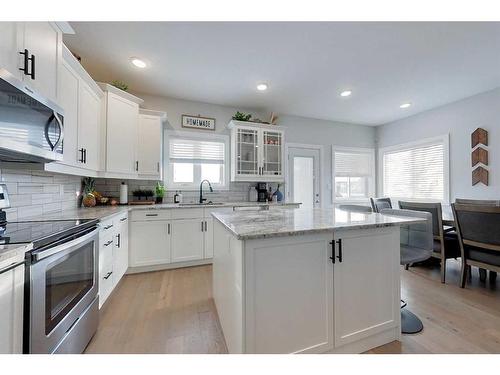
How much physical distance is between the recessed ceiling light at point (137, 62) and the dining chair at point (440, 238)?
3684 millimetres

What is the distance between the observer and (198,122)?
3826 millimetres

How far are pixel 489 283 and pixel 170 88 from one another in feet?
15.8

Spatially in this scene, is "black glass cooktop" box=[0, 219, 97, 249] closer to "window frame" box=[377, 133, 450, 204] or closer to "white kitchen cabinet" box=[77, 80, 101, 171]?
"white kitchen cabinet" box=[77, 80, 101, 171]

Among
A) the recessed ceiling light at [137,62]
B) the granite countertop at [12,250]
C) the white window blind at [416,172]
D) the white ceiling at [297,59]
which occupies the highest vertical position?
the white ceiling at [297,59]

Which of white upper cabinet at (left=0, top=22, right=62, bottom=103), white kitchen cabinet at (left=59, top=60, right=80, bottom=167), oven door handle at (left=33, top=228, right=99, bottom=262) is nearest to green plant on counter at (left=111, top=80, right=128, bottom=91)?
white kitchen cabinet at (left=59, top=60, right=80, bottom=167)

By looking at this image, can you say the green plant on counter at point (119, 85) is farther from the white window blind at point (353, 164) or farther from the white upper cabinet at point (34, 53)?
the white window blind at point (353, 164)

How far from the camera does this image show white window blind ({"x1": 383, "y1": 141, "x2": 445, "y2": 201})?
162 inches

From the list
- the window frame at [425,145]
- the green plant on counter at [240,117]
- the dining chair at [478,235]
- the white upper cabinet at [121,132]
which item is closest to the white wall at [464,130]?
the window frame at [425,145]

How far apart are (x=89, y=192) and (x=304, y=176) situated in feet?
12.4

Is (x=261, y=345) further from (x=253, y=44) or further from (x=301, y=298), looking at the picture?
(x=253, y=44)

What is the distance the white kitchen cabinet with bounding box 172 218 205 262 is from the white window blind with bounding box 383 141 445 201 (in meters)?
4.32

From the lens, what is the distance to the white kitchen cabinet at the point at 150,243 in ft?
9.45

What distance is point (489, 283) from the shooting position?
2.52 m
